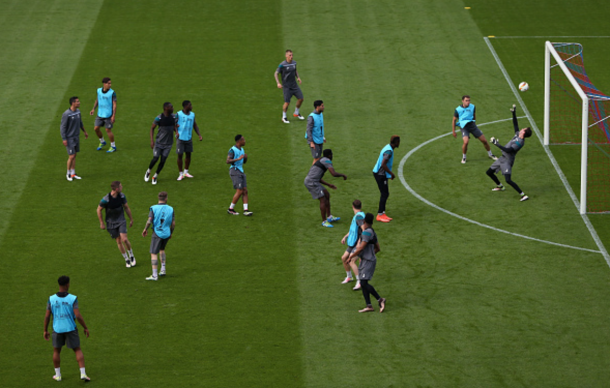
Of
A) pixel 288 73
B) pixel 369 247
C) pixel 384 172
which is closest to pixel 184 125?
pixel 288 73

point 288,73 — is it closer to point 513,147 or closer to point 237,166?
point 237,166

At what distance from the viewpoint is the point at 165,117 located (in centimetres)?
2347

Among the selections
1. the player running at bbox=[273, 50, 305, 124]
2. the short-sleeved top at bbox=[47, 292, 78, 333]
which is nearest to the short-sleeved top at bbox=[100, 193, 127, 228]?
the short-sleeved top at bbox=[47, 292, 78, 333]

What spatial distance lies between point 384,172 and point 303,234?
8.45ft

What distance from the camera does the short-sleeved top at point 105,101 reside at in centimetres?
2539

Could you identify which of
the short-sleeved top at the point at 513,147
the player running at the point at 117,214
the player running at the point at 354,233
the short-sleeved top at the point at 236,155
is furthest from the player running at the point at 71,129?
the short-sleeved top at the point at 513,147

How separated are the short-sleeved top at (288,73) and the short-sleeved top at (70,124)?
22.5 ft

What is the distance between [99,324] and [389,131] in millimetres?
13401

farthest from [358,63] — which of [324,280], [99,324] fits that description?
[99,324]

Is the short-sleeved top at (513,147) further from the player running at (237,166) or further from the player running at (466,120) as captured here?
the player running at (237,166)

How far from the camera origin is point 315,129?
23.9 meters

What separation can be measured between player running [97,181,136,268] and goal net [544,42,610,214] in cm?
1170

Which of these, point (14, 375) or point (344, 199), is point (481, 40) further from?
point (14, 375)

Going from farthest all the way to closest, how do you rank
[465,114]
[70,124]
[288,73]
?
[288,73] < [465,114] < [70,124]
